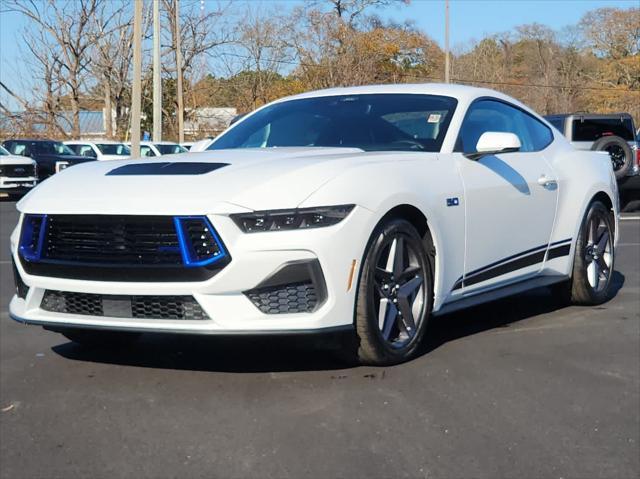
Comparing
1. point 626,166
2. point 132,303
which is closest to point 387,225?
point 132,303

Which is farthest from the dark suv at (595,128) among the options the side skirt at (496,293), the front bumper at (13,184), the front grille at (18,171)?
the front grille at (18,171)

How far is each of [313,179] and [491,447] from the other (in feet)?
4.85

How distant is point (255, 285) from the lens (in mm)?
4152

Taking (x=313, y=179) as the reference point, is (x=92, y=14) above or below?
above

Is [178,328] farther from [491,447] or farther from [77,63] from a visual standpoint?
[77,63]

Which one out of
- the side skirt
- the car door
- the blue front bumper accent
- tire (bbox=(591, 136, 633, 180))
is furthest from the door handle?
tire (bbox=(591, 136, 633, 180))

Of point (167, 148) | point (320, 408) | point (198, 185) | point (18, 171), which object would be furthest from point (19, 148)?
point (320, 408)

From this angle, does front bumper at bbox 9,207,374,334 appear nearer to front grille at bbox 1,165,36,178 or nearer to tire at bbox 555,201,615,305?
tire at bbox 555,201,615,305

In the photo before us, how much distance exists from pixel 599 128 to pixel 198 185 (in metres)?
13.4

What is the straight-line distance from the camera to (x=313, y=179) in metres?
4.31

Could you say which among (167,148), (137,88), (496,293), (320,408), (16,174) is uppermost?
(137,88)

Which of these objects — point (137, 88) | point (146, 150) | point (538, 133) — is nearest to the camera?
point (538, 133)

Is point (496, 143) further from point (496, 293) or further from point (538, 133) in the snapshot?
point (538, 133)

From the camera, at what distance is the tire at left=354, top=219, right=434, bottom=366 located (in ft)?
14.6
